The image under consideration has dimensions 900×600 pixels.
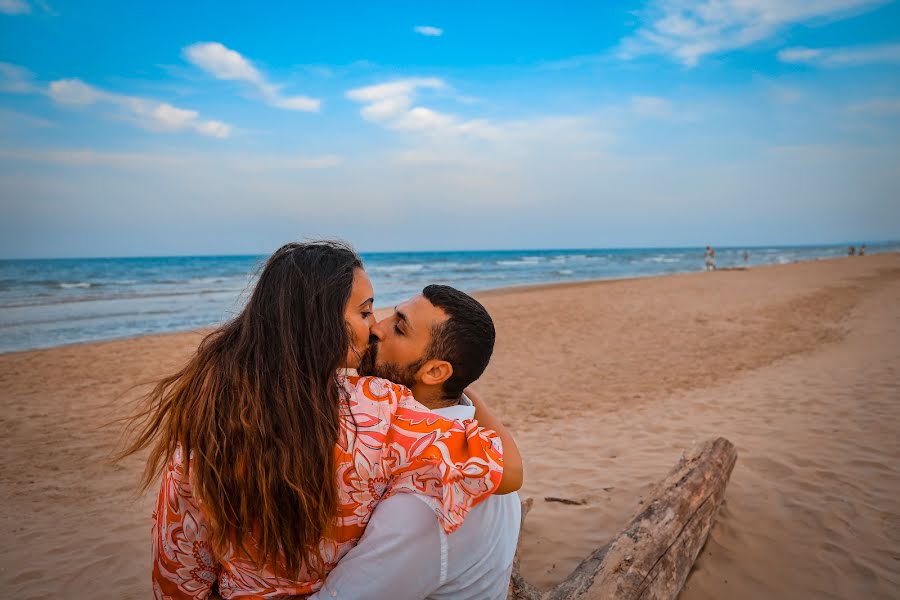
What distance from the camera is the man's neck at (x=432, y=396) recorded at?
2.16 m

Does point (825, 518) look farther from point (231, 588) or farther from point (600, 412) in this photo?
point (231, 588)

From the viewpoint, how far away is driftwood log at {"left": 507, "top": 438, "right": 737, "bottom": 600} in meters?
2.64

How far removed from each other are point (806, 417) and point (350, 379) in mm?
6746

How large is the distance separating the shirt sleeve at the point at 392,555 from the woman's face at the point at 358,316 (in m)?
0.55

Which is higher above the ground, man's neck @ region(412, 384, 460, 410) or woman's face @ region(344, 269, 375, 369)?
woman's face @ region(344, 269, 375, 369)

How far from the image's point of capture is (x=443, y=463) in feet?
5.01

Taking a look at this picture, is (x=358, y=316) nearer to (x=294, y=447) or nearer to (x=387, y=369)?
(x=387, y=369)

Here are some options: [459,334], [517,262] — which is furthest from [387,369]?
[517,262]

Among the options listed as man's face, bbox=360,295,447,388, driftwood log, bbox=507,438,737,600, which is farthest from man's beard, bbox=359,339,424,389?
driftwood log, bbox=507,438,737,600

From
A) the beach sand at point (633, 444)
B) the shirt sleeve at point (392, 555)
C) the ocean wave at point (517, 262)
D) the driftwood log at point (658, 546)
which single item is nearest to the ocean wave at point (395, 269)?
the ocean wave at point (517, 262)

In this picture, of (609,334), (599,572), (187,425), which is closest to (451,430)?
(187,425)

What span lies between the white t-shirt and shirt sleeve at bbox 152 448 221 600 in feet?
1.49

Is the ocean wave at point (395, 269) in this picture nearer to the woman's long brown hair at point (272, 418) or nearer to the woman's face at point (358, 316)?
the woman's face at point (358, 316)

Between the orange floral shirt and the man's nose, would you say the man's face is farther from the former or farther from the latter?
the orange floral shirt
